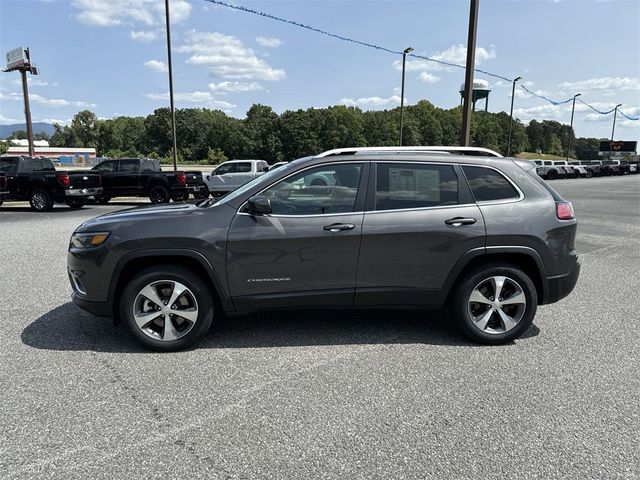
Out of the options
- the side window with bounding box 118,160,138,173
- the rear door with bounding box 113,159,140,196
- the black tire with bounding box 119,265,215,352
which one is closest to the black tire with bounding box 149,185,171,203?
the rear door with bounding box 113,159,140,196

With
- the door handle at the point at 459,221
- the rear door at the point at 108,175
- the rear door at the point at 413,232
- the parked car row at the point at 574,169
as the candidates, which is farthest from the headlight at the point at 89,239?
the parked car row at the point at 574,169

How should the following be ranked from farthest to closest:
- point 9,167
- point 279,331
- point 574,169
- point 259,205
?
point 574,169 < point 9,167 < point 279,331 < point 259,205

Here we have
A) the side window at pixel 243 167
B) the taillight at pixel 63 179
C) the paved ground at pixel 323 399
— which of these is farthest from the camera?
the side window at pixel 243 167

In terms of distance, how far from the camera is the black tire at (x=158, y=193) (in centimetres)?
1681

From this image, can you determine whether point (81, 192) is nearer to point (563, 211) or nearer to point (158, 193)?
point (158, 193)

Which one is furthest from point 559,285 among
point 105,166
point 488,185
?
point 105,166

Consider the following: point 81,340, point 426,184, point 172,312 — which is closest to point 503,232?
point 426,184

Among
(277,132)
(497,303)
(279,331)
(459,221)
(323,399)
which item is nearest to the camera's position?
(323,399)

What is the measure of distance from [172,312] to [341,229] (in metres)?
1.56

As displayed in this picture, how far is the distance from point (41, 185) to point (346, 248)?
46.5ft

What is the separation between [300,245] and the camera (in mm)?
3703

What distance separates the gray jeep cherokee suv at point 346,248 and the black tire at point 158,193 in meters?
13.6

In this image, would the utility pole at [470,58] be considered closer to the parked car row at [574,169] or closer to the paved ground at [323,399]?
the paved ground at [323,399]

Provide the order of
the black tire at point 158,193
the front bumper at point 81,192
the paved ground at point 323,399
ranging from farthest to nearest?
the black tire at point 158,193 → the front bumper at point 81,192 → the paved ground at point 323,399
